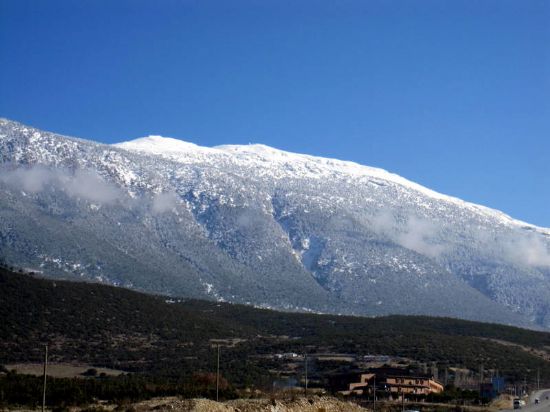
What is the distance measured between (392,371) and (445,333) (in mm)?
52020

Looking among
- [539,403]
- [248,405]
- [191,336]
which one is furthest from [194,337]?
[248,405]

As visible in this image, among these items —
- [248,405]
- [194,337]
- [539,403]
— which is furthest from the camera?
[194,337]

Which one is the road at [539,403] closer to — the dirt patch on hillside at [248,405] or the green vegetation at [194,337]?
the green vegetation at [194,337]

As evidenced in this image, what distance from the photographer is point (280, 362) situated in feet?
370

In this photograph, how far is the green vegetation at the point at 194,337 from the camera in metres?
104

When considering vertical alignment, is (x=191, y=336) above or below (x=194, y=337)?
above

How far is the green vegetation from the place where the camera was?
103750mm

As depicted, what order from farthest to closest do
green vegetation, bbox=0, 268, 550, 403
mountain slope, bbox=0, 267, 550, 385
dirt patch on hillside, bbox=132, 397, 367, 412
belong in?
mountain slope, bbox=0, 267, 550, 385, green vegetation, bbox=0, 268, 550, 403, dirt patch on hillside, bbox=132, 397, 367, 412

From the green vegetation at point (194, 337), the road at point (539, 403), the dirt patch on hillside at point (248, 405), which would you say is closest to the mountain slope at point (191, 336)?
the green vegetation at point (194, 337)

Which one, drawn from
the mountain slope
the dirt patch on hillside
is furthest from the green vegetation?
the dirt patch on hillside

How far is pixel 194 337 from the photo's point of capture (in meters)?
126

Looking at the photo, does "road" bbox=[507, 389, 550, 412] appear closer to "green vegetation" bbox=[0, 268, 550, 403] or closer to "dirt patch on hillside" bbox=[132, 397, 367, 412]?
"green vegetation" bbox=[0, 268, 550, 403]

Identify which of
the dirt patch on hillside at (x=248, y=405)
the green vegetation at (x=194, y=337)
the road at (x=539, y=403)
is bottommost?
the road at (x=539, y=403)

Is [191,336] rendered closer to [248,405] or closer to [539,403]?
[539,403]
